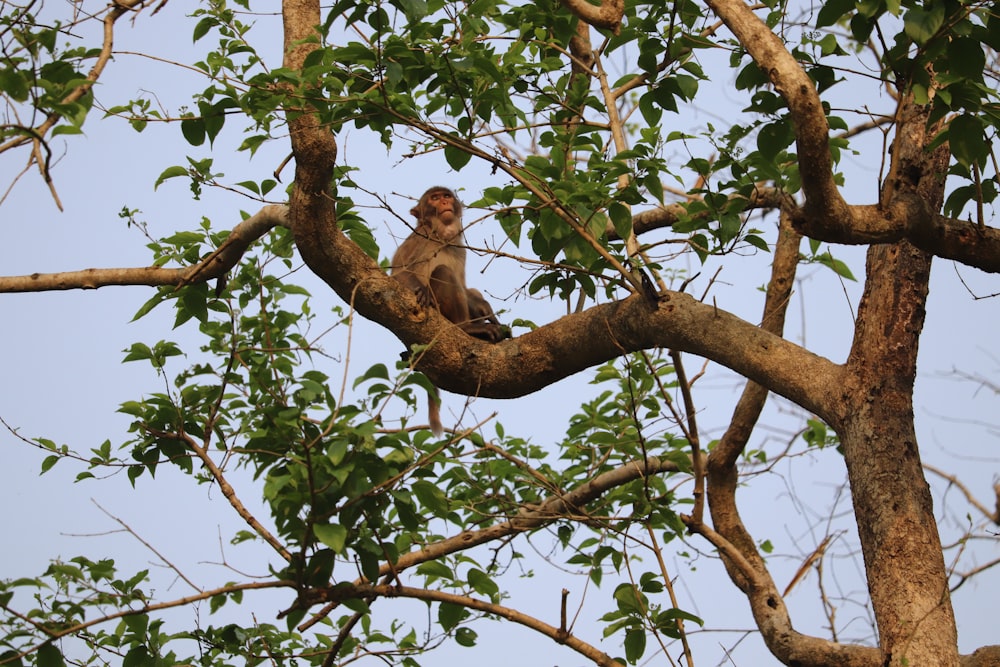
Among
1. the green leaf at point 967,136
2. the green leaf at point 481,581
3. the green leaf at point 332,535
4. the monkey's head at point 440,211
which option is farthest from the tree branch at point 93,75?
the monkey's head at point 440,211

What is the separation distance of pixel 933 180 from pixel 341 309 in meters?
2.98

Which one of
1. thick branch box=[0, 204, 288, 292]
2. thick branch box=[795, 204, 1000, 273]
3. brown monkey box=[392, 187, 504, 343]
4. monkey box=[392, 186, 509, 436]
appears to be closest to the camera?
thick branch box=[795, 204, 1000, 273]

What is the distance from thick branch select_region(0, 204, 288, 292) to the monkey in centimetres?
145

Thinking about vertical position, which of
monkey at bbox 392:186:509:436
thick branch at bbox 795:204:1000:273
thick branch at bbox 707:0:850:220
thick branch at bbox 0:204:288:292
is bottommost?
thick branch at bbox 795:204:1000:273

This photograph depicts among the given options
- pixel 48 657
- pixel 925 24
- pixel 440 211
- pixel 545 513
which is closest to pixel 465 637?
pixel 545 513

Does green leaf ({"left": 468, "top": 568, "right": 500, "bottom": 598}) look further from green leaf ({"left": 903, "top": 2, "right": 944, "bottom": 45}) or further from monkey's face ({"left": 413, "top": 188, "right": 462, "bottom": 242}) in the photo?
monkey's face ({"left": 413, "top": 188, "right": 462, "bottom": 242})

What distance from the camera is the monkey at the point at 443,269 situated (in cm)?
648

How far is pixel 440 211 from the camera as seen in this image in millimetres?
8062

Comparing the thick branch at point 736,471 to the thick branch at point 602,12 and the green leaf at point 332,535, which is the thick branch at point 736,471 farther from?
the green leaf at point 332,535

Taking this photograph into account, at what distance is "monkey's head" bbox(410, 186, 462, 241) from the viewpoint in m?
8.04

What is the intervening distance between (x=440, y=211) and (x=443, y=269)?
0.98 metres

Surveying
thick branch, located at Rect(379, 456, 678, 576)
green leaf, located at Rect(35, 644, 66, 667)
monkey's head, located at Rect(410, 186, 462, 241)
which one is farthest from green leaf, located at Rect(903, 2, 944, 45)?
monkey's head, located at Rect(410, 186, 462, 241)

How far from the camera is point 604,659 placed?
13.8 feet

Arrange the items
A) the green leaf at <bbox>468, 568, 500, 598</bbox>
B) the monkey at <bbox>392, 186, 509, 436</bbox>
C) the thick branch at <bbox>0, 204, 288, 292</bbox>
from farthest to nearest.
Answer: the monkey at <bbox>392, 186, 509, 436</bbox>
the thick branch at <bbox>0, 204, 288, 292</bbox>
the green leaf at <bbox>468, 568, 500, 598</bbox>
